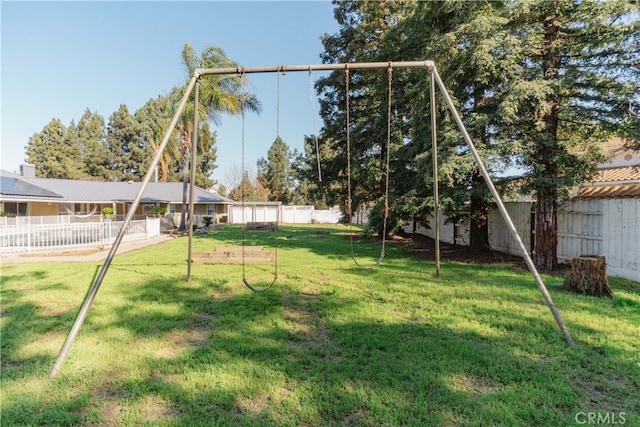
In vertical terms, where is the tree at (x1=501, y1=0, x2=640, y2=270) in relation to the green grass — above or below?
above

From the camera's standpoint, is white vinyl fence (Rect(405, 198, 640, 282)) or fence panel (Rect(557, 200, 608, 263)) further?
fence panel (Rect(557, 200, 608, 263))

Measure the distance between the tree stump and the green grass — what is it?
0.72 ft

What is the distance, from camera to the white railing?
995 centimetres

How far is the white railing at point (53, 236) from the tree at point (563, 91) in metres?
11.5

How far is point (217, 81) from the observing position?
1639cm

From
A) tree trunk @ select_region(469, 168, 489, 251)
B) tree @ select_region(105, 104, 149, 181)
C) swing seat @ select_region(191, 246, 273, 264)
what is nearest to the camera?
tree trunk @ select_region(469, 168, 489, 251)

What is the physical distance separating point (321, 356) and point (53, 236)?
39.6 ft

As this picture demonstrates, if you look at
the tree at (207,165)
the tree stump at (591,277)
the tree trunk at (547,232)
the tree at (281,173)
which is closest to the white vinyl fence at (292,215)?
the tree at (281,173)

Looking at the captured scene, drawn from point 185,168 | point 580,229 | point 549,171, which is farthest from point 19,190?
point 580,229

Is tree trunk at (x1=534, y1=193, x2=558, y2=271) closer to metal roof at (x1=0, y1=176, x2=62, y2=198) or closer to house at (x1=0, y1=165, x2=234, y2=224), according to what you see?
house at (x1=0, y1=165, x2=234, y2=224)

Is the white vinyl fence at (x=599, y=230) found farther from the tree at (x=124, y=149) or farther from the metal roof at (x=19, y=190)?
the tree at (x=124, y=149)

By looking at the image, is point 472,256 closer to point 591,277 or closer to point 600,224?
point 600,224

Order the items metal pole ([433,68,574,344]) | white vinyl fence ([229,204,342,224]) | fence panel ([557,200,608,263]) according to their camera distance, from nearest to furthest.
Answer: metal pole ([433,68,574,344]), fence panel ([557,200,608,263]), white vinyl fence ([229,204,342,224])

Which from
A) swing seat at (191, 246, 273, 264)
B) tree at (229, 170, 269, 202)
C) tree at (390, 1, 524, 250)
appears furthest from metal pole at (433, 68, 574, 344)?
tree at (229, 170, 269, 202)
